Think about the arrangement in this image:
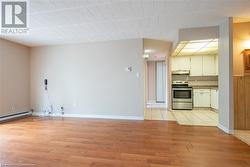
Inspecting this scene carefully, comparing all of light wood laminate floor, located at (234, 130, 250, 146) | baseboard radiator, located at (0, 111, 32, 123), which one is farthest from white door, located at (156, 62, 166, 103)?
baseboard radiator, located at (0, 111, 32, 123)

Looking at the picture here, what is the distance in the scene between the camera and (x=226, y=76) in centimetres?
367

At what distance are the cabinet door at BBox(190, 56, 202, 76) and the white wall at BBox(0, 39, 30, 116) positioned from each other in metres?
6.34

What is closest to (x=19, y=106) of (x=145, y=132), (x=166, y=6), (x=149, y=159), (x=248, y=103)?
(x=145, y=132)

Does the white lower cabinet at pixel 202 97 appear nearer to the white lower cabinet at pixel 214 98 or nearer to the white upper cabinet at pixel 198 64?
the white lower cabinet at pixel 214 98

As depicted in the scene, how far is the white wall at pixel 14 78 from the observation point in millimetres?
5057

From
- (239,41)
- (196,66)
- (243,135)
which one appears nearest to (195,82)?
(196,66)

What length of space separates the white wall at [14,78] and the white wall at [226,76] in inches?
238

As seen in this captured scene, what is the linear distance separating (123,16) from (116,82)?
2311 millimetres

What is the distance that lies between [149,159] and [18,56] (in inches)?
215

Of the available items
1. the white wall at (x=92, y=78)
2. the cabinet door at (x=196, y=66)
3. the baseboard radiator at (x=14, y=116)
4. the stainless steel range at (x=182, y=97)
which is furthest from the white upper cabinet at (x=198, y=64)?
the baseboard radiator at (x=14, y=116)

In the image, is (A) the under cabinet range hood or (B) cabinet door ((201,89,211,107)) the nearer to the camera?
(A) the under cabinet range hood

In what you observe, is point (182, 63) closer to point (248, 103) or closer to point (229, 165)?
point (248, 103)

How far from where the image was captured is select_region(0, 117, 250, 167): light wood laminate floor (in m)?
2.27

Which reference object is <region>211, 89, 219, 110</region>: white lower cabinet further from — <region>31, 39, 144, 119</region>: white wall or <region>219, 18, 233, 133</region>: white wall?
<region>31, 39, 144, 119</region>: white wall
